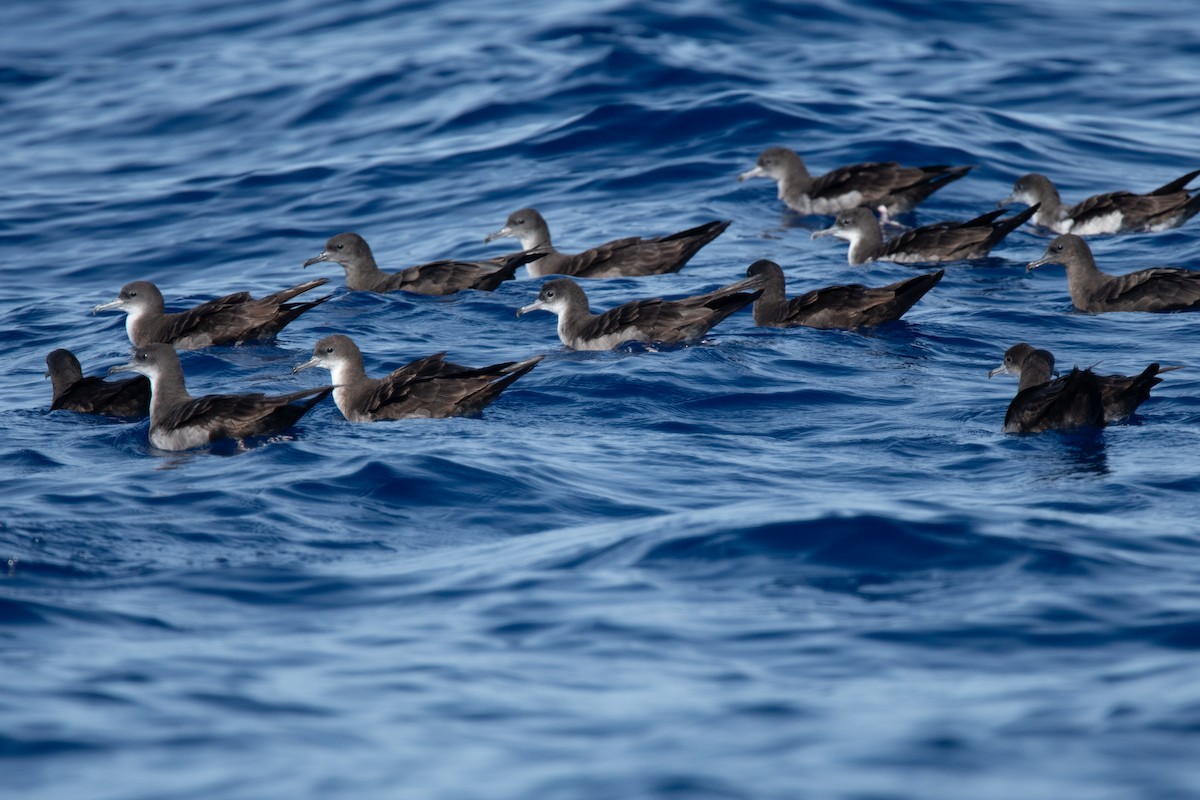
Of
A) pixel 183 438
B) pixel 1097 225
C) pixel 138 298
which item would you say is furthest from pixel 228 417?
pixel 1097 225

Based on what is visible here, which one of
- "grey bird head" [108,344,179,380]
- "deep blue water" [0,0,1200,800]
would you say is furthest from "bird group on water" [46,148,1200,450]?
"deep blue water" [0,0,1200,800]

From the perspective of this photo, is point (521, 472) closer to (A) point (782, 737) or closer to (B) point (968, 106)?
(A) point (782, 737)

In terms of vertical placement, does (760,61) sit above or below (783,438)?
above

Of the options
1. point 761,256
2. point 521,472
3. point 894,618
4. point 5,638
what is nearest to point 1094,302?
point 761,256

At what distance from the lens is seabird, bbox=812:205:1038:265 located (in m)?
14.3

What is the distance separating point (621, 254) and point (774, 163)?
3742 mm

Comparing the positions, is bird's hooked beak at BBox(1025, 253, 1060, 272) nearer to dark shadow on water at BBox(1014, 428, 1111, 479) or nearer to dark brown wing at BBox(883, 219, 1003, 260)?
dark brown wing at BBox(883, 219, 1003, 260)

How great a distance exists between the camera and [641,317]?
1214 cm

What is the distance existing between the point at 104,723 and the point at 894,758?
299 centimetres

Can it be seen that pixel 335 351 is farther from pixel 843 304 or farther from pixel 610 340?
pixel 843 304

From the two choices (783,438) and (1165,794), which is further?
(783,438)

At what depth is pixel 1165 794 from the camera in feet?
16.7

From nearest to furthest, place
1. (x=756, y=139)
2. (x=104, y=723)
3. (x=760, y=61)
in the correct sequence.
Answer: (x=104, y=723), (x=756, y=139), (x=760, y=61)

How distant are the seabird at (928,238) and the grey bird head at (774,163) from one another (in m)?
2.27
